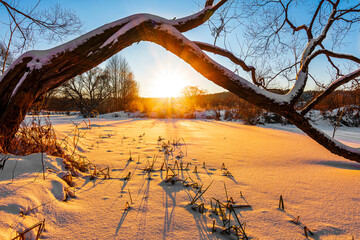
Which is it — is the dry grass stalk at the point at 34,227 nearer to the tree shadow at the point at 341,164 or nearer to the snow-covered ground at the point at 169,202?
the snow-covered ground at the point at 169,202

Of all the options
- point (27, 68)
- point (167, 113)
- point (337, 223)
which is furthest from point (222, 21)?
point (167, 113)

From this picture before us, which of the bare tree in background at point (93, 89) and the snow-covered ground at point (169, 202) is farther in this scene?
the bare tree in background at point (93, 89)

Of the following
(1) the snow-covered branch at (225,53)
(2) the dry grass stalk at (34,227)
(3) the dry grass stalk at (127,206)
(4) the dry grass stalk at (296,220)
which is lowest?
(3) the dry grass stalk at (127,206)

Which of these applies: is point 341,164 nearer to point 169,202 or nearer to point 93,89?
point 169,202

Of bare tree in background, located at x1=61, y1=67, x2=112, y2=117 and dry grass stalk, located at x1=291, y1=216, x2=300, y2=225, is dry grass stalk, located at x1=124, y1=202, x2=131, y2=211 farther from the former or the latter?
A: bare tree in background, located at x1=61, y1=67, x2=112, y2=117

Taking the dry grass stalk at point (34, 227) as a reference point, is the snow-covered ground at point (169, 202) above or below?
below

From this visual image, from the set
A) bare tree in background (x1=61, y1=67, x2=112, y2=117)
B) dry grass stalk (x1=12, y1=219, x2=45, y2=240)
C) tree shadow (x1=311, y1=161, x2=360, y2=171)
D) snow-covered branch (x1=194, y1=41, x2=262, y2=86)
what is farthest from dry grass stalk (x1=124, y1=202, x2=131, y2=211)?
bare tree in background (x1=61, y1=67, x2=112, y2=117)

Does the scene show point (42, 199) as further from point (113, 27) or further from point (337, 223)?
point (113, 27)

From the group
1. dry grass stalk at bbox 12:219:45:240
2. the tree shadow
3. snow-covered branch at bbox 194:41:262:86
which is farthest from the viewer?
snow-covered branch at bbox 194:41:262:86

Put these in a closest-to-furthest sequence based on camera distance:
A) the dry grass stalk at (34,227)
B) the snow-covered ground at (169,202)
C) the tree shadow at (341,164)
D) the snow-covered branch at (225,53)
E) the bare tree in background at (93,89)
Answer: the dry grass stalk at (34,227) → the snow-covered ground at (169,202) → the tree shadow at (341,164) → the snow-covered branch at (225,53) → the bare tree in background at (93,89)

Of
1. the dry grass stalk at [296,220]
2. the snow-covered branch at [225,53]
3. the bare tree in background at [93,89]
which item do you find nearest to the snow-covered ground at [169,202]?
the dry grass stalk at [296,220]

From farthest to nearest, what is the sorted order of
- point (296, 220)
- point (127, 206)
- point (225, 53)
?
point (225, 53) < point (127, 206) < point (296, 220)

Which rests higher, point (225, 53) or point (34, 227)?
point (225, 53)

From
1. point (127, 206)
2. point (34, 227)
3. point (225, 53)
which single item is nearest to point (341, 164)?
point (225, 53)
